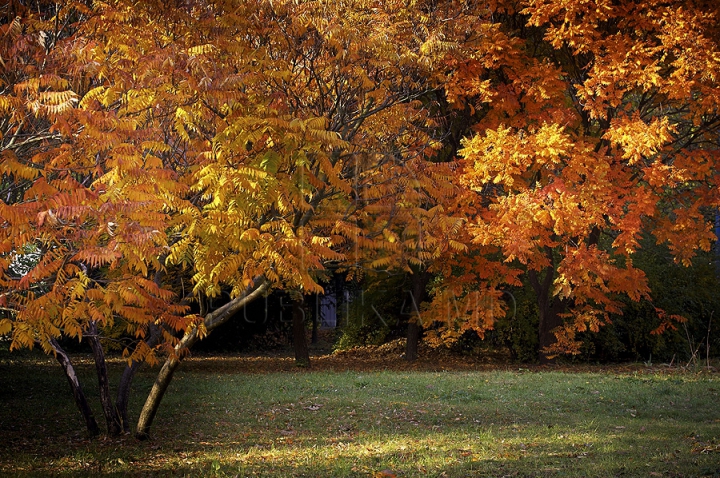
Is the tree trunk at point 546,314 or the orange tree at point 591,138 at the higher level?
the orange tree at point 591,138

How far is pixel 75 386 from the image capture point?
911 centimetres

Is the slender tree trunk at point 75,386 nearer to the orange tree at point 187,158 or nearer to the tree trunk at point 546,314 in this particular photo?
the orange tree at point 187,158

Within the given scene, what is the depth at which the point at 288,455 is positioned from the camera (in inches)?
328

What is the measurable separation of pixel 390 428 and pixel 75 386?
4132 mm

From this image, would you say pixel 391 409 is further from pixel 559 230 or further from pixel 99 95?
pixel 99 95

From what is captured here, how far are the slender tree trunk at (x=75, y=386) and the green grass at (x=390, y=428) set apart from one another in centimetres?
25

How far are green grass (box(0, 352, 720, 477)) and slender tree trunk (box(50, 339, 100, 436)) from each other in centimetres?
25

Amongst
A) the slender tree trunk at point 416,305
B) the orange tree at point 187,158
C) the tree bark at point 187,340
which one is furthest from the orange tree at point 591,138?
the tree bark at point 187,340

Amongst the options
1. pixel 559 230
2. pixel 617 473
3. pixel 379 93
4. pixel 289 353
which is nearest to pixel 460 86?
pixel 559 230

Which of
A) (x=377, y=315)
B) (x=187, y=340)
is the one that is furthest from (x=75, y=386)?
(x=377, y=315)

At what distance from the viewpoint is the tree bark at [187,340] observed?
29.2 feet

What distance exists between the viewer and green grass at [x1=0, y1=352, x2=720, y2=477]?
7.62 meters

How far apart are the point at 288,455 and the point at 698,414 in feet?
21.0

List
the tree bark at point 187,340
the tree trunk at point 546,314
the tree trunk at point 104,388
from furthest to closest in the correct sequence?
the tree trunk at point 546,314
the tree trunk at point 104,388
the tree bark at point 187,340
